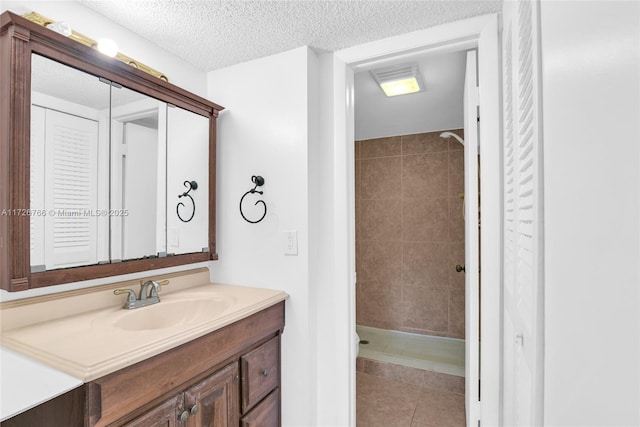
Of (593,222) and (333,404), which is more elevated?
(593,222)

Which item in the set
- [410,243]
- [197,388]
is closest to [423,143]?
[410,243]

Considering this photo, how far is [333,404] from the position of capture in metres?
1.70

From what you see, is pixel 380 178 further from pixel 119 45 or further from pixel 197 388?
pixel 197 388

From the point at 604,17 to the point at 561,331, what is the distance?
393 mm

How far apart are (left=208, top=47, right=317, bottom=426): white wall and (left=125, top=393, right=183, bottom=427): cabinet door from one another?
2.23 feet

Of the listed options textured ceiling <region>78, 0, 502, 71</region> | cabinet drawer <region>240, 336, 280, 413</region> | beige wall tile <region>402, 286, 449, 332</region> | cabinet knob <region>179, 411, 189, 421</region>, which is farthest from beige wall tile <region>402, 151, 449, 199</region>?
cabinet knob <region>179, 411, 189, 421</region>

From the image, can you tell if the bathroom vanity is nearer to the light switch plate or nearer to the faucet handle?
the faucet handle

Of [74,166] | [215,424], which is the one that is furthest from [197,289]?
[74,166]

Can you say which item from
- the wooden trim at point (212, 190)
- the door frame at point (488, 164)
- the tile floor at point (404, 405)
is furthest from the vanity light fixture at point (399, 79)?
the tile floor at point (404, 405)

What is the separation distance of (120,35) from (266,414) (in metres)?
1.88

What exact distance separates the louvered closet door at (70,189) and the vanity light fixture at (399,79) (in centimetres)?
158

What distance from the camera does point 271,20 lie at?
4.81ft

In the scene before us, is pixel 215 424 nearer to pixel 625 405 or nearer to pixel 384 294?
pixel 625 405

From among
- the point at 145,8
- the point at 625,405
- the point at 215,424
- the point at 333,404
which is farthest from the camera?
the point at 333,404
